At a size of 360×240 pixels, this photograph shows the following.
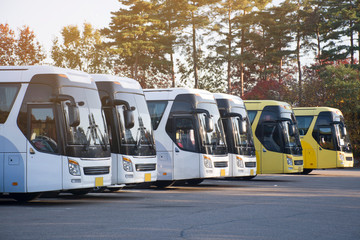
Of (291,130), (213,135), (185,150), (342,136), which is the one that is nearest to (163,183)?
(185,150)

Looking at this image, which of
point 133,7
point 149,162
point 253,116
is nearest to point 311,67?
point 133,7

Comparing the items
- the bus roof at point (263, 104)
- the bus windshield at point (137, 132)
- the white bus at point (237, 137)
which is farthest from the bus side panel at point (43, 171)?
the bus roof at point (263, 104)

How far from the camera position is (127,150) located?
57.5ft

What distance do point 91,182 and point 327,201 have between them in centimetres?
575

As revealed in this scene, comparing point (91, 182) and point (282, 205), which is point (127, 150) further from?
point (282, 205)

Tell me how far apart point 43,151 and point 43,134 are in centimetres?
38

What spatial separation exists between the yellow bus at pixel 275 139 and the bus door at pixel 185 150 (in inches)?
267

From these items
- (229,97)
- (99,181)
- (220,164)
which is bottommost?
(99,181)

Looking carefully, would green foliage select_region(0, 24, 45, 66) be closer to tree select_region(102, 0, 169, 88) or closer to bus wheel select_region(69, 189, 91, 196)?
tree select_region(102, 0, 169, 88)

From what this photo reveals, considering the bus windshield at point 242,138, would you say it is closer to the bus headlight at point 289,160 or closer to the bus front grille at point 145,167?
the bus headlight at point 289,160

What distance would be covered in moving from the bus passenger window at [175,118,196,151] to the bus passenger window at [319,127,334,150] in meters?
13.3

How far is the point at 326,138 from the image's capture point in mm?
32812

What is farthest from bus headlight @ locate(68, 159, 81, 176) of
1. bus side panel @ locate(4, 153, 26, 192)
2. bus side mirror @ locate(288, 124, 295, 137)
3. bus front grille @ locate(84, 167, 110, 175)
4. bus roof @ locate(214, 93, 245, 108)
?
bus side mirror @ locate(288, 124, 295, 137)

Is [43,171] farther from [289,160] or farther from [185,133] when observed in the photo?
[289,160]
